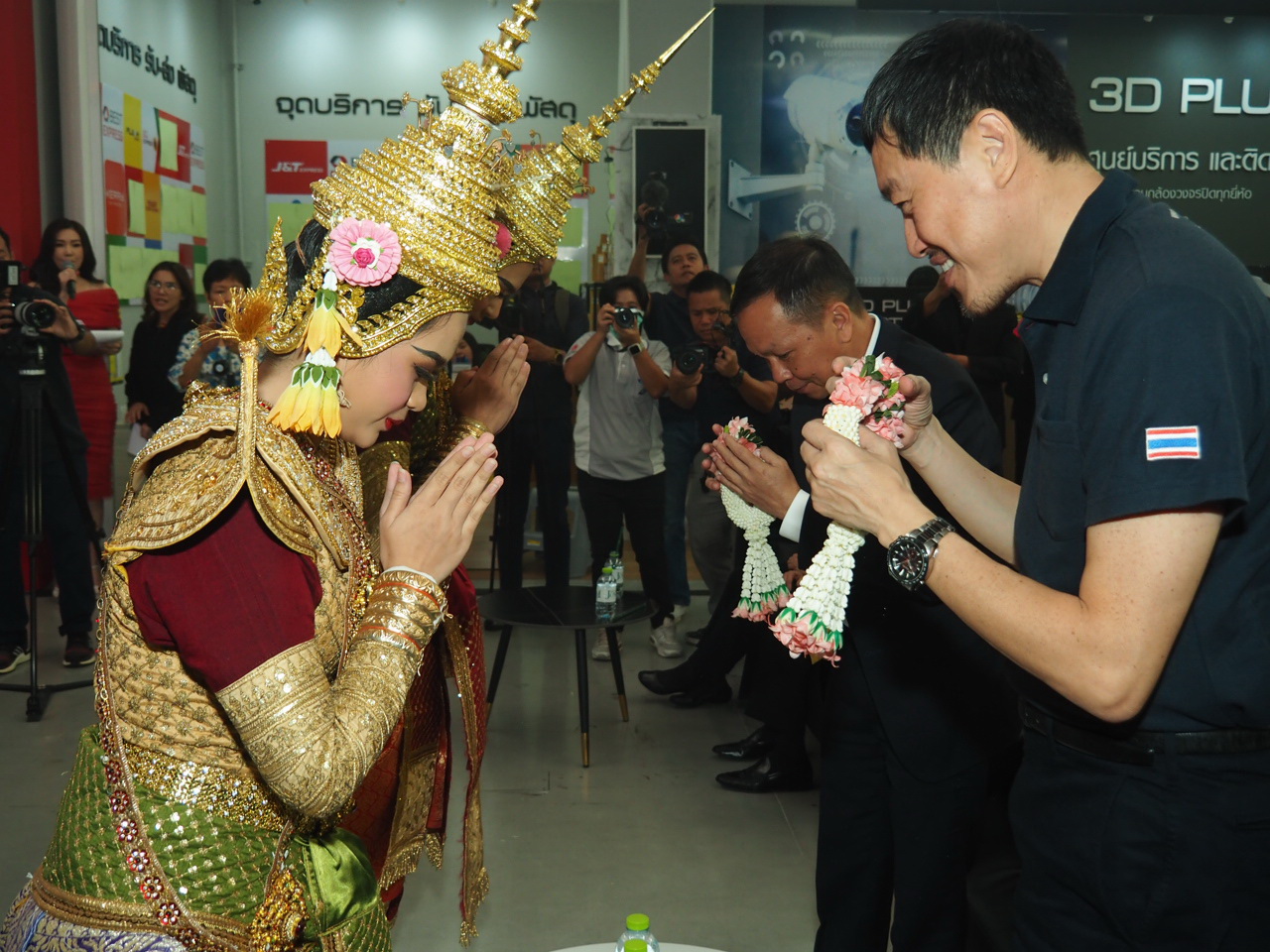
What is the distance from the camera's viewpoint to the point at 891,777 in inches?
83.6

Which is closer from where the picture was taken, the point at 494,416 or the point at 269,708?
the point at 269,708

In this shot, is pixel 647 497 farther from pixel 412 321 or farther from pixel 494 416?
pixel 412 321

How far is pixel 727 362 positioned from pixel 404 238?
3.28 meters

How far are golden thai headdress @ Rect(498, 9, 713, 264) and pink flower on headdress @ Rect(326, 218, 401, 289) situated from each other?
397mm

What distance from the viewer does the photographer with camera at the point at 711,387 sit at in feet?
16.0

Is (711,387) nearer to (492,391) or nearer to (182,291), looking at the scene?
(182,291)

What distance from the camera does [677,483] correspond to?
5613 mm

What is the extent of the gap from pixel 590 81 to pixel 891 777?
370 inches

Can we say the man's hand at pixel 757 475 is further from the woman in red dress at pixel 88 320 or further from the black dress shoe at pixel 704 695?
the woman in red dress at pixel 88 320

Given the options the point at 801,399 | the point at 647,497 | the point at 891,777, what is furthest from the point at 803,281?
the point at 647,497

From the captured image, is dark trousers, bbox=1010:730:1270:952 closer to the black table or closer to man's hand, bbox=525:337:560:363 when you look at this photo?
the black table

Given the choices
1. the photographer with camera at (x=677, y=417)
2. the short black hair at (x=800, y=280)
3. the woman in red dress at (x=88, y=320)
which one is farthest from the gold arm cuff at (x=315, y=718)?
the woman in red dress at (x=88, y=320)

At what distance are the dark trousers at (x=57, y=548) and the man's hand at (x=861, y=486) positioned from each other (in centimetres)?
416

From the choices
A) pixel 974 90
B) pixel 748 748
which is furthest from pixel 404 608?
pixel 748 748
